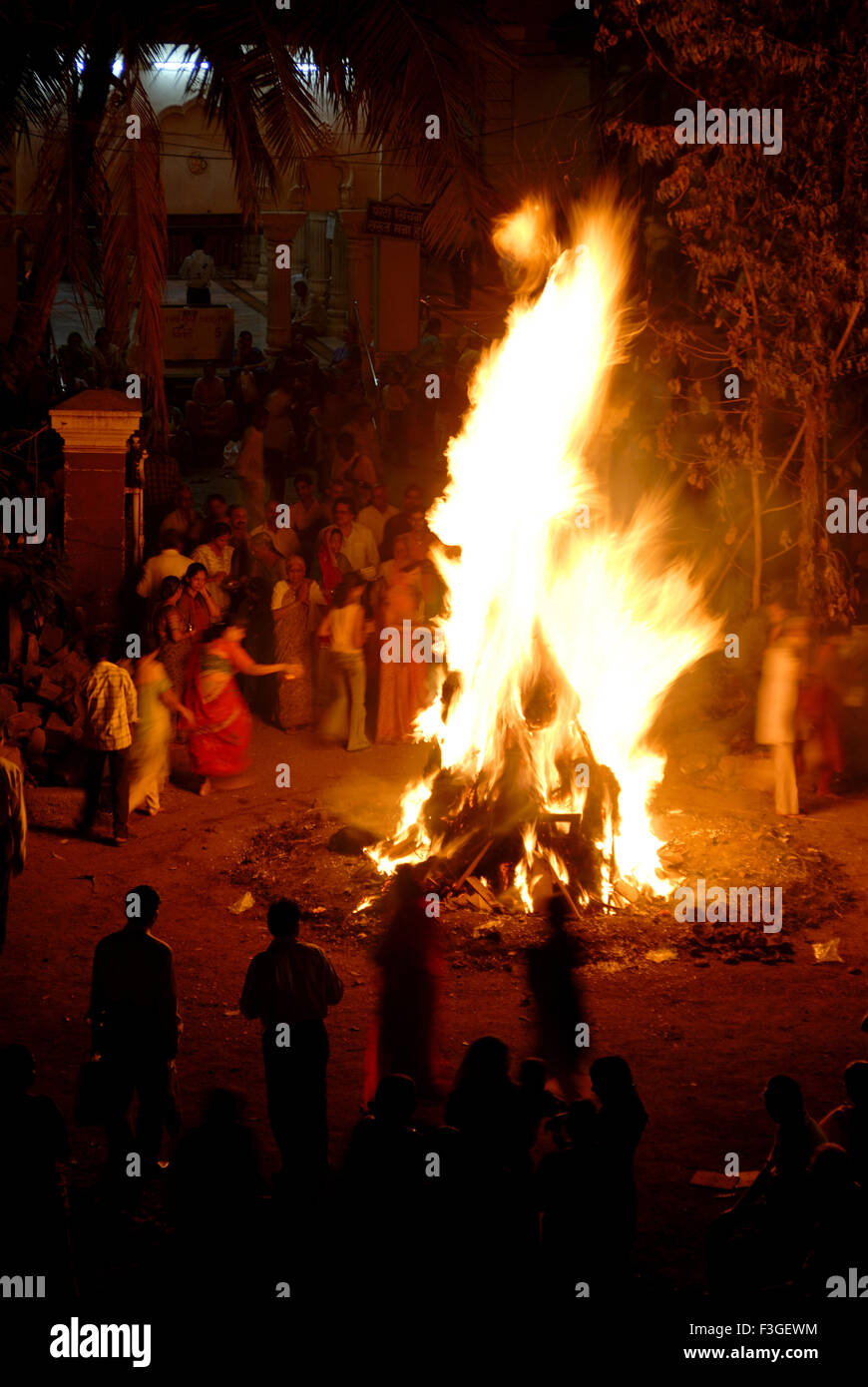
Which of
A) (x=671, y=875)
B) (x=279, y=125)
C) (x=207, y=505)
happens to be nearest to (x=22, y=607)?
(x=207, y=505)

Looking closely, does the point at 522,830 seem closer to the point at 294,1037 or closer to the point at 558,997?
the point at 558,997

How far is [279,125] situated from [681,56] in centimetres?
449

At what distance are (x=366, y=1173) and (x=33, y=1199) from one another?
124 centimetres

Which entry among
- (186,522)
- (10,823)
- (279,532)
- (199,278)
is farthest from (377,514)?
(199,278)

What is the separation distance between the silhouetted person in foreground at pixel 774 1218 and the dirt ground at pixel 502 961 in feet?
1.99

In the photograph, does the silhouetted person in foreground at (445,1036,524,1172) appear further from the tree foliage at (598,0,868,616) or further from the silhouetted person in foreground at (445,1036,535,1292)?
the tree foliage at (598,0,868,616)

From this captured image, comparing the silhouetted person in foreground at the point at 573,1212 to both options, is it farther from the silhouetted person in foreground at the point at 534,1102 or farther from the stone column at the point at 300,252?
the stone column at the point at 300,252

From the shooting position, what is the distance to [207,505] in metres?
16.0

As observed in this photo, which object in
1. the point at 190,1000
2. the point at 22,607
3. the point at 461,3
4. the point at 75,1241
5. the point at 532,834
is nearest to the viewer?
the point at 75,1241

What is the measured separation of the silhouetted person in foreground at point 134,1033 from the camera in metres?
6.88

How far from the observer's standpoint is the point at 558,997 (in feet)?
26.8

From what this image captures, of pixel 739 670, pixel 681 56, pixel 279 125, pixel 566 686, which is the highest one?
pixel 681 56

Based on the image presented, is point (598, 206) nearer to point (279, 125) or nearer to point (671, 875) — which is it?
point (279, 125)

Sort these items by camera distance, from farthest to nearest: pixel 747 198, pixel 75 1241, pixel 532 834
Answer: pixel 747 198 < pixel 532 834 < pixel 75 1241
